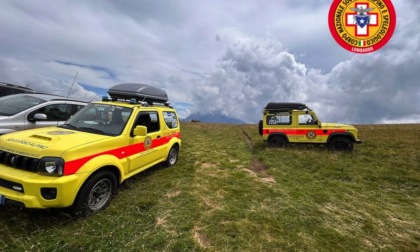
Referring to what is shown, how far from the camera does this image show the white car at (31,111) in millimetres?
6348

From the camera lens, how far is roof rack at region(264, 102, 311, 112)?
12297mm

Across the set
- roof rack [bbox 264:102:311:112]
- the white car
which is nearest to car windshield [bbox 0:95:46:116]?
the white car

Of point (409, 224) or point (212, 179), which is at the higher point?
point (212, 179)

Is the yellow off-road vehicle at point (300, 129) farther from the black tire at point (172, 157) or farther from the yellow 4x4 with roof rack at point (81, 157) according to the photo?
the yellow 4x4 with roof rack at point (81, 157)

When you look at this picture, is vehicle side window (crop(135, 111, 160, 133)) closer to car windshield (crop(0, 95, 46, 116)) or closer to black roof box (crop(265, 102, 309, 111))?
car windshield (crop(0, 95, 46, 116))

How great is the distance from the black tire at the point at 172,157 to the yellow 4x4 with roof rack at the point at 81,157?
115 cm

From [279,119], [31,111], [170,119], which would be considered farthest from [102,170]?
[279,119]

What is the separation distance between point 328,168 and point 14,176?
8799 mm

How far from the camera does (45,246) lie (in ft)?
11.3

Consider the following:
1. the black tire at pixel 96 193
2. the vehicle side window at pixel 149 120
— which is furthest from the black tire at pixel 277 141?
the black tire at pixel 96 193

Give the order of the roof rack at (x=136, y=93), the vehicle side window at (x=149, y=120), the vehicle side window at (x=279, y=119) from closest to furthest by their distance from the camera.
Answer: the vehicle side window at (x=149, y=120), the roof rack at (x=136, y=93), the vehicle side window at (x=279, y=119)

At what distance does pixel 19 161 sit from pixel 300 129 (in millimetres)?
11227

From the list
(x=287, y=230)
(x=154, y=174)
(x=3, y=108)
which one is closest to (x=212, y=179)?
(x=154, y=174)

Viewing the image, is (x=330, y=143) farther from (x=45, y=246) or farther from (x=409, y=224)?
(x=45, y=246)
